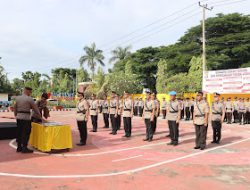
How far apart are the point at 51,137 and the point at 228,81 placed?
1820 cm

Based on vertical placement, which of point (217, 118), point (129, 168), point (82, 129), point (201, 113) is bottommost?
point (129, 168)

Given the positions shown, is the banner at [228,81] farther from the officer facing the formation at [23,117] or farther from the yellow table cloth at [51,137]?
the officer facing the formation at [23,117]

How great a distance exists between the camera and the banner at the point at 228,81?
75.4ft

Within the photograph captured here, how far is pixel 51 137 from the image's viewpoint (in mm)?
8641

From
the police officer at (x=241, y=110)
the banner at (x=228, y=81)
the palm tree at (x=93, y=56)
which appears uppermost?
the palm tree at (x=93, y=56)

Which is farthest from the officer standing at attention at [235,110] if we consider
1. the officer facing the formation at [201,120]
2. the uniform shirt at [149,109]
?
the officer facing the formation at [201,120]

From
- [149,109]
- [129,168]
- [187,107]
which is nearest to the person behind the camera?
[129,168]

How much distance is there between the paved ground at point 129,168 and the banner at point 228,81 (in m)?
13.5

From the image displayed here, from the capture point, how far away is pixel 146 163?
7766mm

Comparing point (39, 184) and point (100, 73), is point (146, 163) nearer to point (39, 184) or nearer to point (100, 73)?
point (39, 184)

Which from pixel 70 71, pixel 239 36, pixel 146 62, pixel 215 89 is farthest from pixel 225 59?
pixel 70 71

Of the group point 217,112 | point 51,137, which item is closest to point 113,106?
point 217,112

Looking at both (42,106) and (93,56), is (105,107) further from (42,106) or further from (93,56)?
(93,56)

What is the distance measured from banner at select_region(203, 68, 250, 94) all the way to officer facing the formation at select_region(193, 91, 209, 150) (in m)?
14.1
